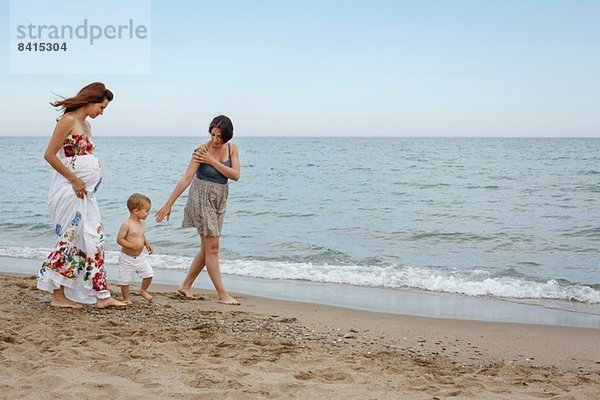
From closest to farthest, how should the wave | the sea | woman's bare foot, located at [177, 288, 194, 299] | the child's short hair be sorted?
the child's short hair → woman's bare foot, located at [177, 288, 194, 299] → the wave → the sea

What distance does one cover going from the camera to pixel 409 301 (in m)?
7.40

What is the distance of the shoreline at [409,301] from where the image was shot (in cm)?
668

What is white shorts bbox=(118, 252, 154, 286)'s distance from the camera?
609cm

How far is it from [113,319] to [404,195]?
16.0 meters

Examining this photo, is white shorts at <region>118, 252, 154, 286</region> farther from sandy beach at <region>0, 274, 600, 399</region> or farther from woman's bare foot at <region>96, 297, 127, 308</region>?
sandy beach at <region>0, 274, 600, 399</region>

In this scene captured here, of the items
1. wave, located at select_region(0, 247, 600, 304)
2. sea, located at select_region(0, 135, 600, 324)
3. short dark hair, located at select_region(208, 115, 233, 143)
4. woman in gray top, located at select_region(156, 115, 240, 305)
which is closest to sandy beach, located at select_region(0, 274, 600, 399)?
woman in gray top, located at select_region(156, 115, 240, 305)

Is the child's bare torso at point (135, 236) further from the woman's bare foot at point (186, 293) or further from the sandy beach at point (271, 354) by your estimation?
the woman's bare foot at point (186, 293)

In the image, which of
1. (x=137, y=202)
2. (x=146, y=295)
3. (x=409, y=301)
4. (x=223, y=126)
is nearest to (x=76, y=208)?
(x=137, y=202)

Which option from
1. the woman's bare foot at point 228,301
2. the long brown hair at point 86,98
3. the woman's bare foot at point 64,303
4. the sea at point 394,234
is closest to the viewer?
the long brown hair at point 86,98

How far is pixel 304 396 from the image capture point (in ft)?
12.3

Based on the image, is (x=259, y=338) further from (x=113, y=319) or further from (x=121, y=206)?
(x=121, y=206)

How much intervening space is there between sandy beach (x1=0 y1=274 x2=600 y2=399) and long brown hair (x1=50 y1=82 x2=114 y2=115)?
1695mm

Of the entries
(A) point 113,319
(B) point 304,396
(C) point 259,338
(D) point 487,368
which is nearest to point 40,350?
(A) point 113,319

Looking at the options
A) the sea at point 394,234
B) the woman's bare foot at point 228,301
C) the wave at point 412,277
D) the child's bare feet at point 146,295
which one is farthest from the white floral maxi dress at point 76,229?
the wave at point 412,277
